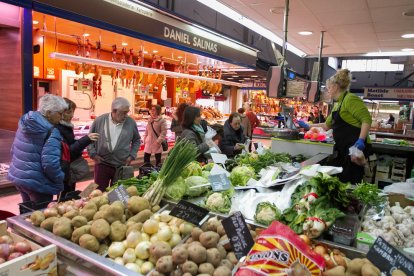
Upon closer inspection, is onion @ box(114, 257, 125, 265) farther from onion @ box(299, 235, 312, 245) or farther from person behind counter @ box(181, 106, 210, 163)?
person behind counter @ box(181, 106, 210, 163)

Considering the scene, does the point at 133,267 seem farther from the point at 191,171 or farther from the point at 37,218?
the point at 191,171

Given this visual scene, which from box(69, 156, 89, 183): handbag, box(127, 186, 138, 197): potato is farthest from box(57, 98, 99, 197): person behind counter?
box(127, 186, 138, 197): potato

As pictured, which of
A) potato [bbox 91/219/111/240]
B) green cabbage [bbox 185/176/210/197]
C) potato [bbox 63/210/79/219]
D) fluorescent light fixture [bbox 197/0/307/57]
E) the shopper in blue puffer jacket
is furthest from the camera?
fluorescent light fixture [bbox 197/0/307/57]

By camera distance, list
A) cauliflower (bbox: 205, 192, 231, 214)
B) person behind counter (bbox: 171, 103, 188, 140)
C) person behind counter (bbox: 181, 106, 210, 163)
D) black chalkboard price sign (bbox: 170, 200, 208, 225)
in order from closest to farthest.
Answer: black chalkboard price sign (bbox: 170, 200, 208, 225)
cauliflower (bbox: 205, 192, 231, 214)
person behind counter (bbox: 181, 106, 210, 163)
person behind counter (bbox: 171, 103, 188, 140)

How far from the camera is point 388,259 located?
1.41 m

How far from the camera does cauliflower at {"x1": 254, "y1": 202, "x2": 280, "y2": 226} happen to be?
193 cm

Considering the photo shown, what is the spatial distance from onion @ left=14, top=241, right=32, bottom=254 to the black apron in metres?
3.71

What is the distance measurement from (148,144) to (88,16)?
11.7 ft

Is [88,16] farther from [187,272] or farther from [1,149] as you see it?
[187,272]

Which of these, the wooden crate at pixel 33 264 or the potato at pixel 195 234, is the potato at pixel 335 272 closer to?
the potato at pixel 195 234

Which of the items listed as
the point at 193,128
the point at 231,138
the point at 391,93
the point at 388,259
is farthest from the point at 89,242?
the point at 391,93

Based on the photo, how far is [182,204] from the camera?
5.95ft

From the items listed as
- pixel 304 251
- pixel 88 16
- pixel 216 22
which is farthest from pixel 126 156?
pixel 216 22

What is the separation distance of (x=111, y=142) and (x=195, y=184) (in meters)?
1.99
